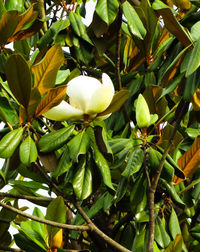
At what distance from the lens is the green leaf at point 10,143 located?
1272 millimetres

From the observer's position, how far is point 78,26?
6.57ft

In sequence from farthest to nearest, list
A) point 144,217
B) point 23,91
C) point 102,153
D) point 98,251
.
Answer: point 98,251
point 144,217
point 102,153
point 23,91

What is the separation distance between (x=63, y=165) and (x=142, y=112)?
29 centimetres

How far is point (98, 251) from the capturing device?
192 centimetres

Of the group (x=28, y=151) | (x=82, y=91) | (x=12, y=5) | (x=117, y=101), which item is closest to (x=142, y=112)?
(x=117, y=101)

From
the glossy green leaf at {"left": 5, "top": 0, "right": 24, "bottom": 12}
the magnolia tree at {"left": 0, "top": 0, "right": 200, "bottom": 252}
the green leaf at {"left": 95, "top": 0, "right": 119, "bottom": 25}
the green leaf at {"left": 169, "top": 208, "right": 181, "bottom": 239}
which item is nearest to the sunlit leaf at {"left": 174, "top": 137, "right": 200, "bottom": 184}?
the magnolia tree at {"left": 0, "top": 0, "right": 200, "bottom": 252}

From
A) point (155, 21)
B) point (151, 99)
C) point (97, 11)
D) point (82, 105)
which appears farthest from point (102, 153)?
point (155, 21)

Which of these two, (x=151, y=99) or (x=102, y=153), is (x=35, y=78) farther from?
(x=151, y=99)

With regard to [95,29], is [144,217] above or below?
below

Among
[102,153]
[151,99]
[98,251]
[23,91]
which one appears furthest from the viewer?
[98,251]

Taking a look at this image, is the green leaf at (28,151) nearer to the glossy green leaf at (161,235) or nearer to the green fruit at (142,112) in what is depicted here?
the green fruit at (142,112)

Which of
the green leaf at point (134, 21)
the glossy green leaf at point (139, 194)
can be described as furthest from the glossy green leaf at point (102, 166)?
the green leaf at point (134, 21)

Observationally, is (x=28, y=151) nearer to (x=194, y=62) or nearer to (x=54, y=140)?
(x=54, y=140)

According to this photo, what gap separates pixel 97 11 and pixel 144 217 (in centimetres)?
77
